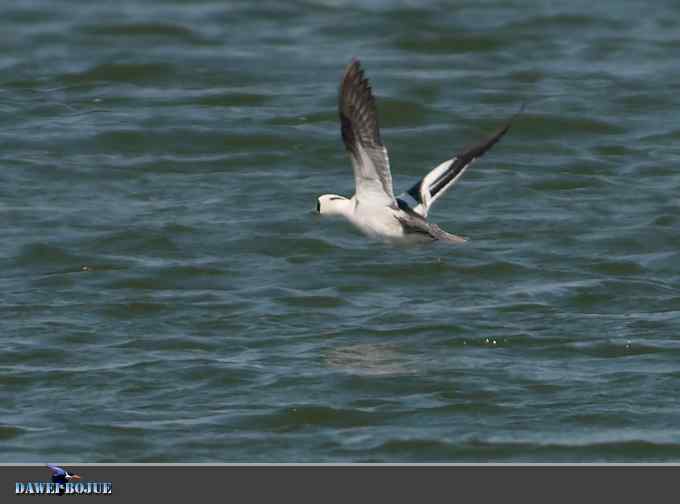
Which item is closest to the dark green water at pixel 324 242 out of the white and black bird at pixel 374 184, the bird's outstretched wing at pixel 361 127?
the white and black bird at pixel 374 184

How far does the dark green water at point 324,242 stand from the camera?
11.7 m

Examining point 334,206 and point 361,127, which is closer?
point 361,127

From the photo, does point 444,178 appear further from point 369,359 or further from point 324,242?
point 324,242

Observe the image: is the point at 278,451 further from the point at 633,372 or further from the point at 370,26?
the point at 370,26

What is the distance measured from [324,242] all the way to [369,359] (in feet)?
10.1

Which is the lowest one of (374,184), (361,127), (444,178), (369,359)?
(369,359)

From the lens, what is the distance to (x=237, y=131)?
752 inches

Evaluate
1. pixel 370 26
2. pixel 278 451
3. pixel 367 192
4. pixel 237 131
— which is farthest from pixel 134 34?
pixel 278 451

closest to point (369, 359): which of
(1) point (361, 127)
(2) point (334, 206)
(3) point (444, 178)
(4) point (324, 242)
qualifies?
(2) point (334, 206)

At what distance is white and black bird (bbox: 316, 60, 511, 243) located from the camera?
11742 mm

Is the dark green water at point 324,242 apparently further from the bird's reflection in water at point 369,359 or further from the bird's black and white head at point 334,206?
the bird's black and white head at point 334,206

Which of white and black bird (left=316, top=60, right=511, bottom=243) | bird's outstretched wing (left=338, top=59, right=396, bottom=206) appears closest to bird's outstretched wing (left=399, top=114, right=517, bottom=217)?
white and black bird (left=316, top=60, right=511, bottom=243)

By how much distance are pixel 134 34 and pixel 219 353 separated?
11.1 m

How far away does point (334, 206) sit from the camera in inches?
510
